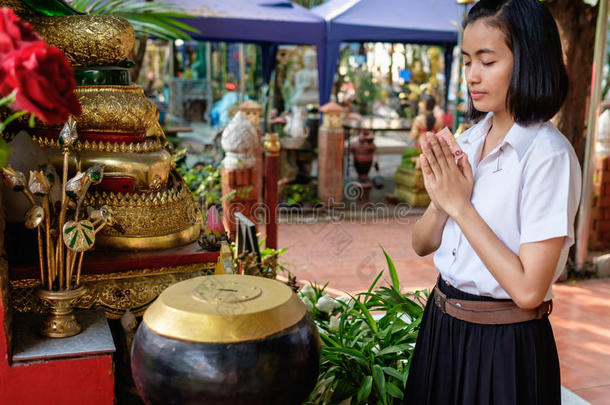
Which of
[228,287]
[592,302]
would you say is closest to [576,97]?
[592,302]

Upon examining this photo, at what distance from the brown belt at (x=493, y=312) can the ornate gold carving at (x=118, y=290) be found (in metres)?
0.93

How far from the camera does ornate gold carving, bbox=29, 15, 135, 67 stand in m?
1.93

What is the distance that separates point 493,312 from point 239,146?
12.4 feet

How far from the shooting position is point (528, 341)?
137 centimetres

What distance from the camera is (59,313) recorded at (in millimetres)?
1627

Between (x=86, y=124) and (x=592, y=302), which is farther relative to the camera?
(x=592, y=302)

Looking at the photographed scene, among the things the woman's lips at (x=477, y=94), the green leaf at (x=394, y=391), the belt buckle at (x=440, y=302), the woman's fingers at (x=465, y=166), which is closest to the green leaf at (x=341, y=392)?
the green leaf at (x=394, y=391)

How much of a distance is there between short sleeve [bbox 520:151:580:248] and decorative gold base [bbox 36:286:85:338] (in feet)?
3.75

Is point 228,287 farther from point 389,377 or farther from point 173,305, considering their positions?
point 389,377

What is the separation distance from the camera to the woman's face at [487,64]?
1.29 meters

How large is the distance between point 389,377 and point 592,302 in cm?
248

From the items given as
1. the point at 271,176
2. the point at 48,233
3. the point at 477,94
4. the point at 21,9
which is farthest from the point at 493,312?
the point at 271,176

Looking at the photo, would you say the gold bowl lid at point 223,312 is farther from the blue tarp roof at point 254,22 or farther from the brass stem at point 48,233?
the blue tarp roof at point 254,22

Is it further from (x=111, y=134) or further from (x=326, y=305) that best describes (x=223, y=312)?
(x=326, y=305)
